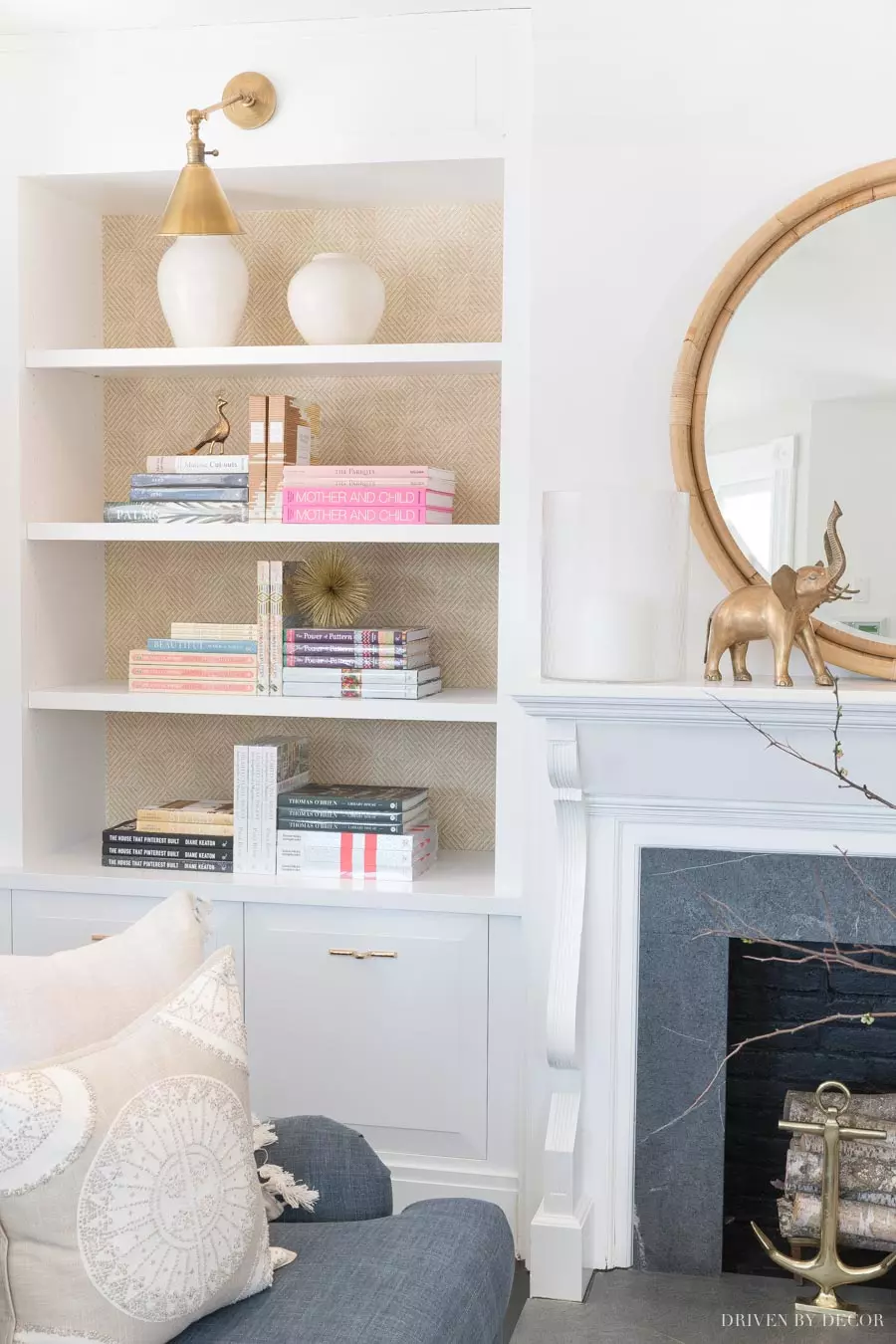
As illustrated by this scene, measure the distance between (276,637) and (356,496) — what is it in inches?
13.9

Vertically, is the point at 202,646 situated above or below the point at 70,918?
above

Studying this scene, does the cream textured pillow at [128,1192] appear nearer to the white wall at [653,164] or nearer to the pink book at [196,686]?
the white wall at [653,164]

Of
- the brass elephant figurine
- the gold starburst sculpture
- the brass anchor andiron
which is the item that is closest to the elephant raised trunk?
the brass elephant figurine

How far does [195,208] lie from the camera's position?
7.55 feet

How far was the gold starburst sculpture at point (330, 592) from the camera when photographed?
2.98 m

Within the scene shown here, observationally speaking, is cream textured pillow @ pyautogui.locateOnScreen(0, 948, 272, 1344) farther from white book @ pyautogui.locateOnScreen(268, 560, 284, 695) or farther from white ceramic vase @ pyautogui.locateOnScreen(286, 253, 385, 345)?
white ceramic vase @ pyautogui.locateOnScreen(286, 253, 385, 345)

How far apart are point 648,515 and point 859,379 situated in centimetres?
54

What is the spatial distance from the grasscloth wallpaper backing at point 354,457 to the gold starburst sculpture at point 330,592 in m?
0.17

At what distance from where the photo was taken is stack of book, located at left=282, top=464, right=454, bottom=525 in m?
2.79

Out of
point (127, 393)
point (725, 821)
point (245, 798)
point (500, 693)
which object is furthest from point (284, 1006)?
point (127, 393)

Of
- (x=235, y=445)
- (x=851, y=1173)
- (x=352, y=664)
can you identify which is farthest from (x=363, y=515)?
(x=851, y=1173)

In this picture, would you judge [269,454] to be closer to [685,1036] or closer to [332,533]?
[332,533]

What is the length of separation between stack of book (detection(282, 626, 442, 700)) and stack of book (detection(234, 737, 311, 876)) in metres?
0.16

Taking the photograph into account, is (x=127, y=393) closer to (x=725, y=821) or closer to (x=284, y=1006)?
(x=284, y=1006)
